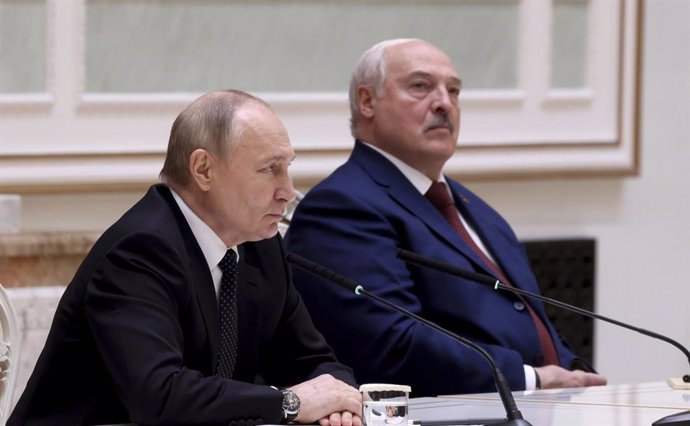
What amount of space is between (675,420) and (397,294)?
109 centimetres

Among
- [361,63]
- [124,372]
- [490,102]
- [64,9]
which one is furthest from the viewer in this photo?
[490,102]

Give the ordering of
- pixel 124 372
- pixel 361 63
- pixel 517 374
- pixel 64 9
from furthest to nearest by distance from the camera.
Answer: pixel 64 9
pixel 361 63
pixel 517 374
pixel 124 372

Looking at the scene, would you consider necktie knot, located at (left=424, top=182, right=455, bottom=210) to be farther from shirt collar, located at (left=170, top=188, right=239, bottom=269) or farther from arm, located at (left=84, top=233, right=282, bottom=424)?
arm, located at (left=84, top=233, right=282, bottom=424)

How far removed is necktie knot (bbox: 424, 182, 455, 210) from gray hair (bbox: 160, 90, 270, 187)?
1.18 metres

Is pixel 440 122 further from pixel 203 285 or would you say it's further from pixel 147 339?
pixel 147 339

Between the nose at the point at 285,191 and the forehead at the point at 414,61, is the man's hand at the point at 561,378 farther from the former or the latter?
the nose at the point at 285,191

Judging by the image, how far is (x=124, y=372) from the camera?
2359 millimetres

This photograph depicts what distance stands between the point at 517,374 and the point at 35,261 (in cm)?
167

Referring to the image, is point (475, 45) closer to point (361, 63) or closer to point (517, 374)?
point (361, 63)

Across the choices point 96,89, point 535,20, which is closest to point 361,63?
point 96,89

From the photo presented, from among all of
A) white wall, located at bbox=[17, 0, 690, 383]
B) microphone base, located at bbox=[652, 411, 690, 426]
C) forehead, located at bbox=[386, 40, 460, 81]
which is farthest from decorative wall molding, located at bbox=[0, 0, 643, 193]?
microphone base, located at bbox=[652, 411, 690, 426]

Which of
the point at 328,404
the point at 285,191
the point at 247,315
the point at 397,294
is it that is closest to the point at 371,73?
the point at 397,294

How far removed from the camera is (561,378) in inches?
135

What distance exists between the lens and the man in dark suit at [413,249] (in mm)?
3352
